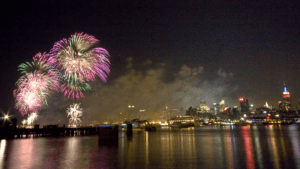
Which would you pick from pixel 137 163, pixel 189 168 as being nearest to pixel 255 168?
pixel 189 168

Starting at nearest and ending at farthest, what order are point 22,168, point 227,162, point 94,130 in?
point 22,168
point 227,162
point 94,130

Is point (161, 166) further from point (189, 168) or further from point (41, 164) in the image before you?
point (41, 164)

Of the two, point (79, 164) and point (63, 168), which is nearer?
point (63, 168)

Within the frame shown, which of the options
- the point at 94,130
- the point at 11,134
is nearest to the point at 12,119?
the point at 11,134

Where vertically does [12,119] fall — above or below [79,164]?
above

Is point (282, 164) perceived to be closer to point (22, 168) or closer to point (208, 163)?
point (208, 163)

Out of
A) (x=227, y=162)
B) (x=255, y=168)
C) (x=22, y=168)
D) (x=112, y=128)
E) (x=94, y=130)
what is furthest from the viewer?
(x=94, y=130)

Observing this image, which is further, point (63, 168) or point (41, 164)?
point (41, 164)

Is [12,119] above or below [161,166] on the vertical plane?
above

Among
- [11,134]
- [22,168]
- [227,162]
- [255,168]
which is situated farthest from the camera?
[11,134]
